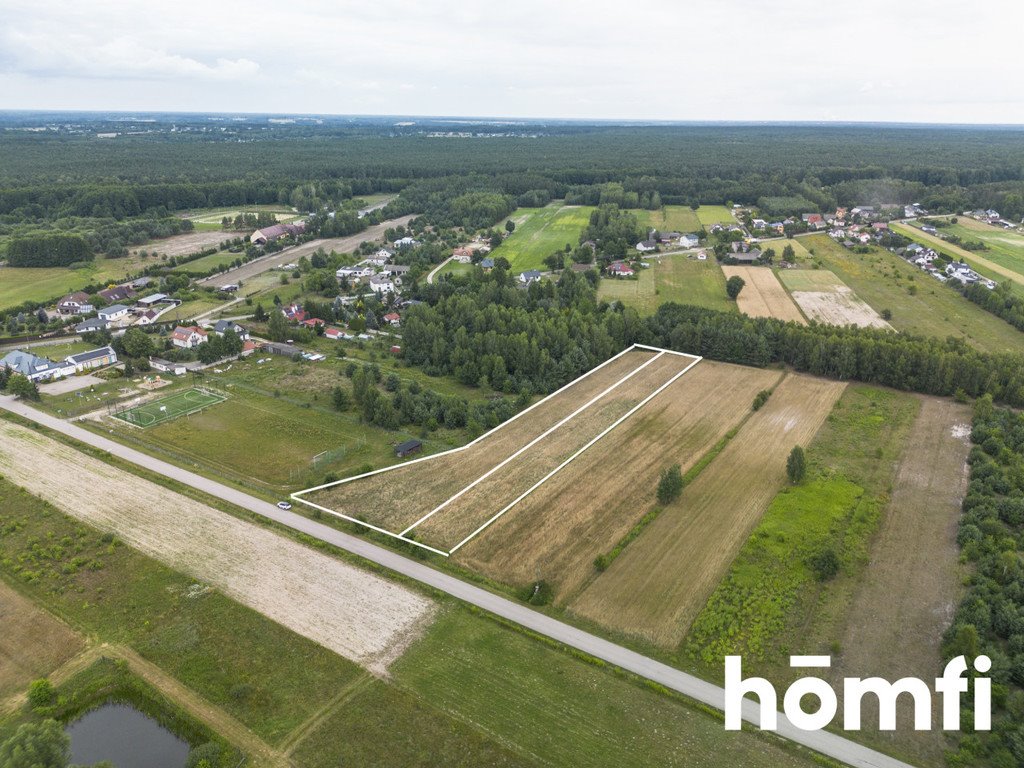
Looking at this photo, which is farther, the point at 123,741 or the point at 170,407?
the point at 170,407

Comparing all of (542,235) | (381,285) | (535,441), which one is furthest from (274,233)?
(535,441)

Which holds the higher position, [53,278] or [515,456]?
[53,278]

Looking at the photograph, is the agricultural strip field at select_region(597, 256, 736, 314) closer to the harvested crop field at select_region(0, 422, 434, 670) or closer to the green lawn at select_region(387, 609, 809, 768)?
the harvested crop field at select_region(0, 422, 434, 670)

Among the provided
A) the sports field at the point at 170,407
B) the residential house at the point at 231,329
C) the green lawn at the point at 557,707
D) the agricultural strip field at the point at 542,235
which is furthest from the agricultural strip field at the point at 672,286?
the green lawn at the point at 557,707

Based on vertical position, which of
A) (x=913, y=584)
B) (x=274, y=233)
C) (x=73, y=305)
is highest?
(x=274, y=233)

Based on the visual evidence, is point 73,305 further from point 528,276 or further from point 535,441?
point 535,441

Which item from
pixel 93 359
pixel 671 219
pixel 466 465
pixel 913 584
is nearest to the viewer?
pixel 913 584

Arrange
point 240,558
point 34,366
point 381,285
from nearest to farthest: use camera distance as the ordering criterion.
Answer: point 240,558 < point 34,366 < point 381,285
